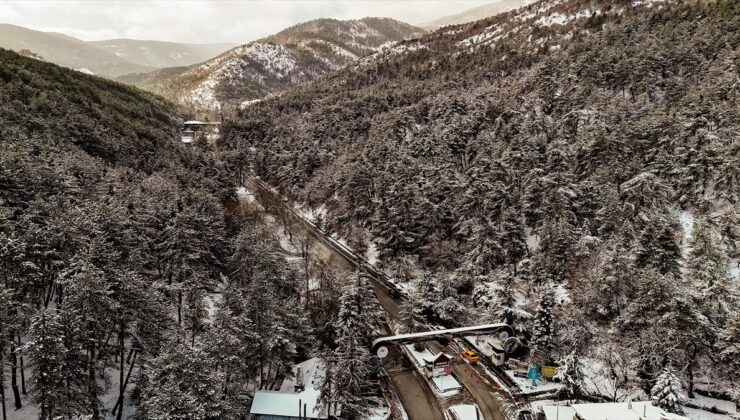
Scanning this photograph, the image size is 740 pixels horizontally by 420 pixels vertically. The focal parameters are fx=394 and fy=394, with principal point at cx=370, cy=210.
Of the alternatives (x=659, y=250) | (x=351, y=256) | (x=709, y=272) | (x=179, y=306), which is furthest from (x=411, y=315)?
(x=709, y=272)

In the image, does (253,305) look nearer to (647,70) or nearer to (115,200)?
(115,200)

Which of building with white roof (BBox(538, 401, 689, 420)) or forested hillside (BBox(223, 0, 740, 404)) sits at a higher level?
forested hillside (BBox(223, 0, 740, 404))

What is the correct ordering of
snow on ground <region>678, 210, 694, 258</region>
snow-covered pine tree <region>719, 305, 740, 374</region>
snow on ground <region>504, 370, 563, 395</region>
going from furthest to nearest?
snow on ground <region>678, 210, 694, 258</region> → snow on ground <region>504, 370, 563, 395</region> → snow-covered pine tree <region>719, 305, 740, 374</region>

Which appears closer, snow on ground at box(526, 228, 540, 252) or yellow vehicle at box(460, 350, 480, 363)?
yellow vehicle at box(460, 350, 480, 363)

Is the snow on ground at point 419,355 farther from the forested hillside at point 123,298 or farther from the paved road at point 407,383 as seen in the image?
the forested hillside at point 123,298

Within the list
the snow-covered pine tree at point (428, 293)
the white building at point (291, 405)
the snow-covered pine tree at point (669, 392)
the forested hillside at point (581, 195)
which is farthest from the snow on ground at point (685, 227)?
the white building at point (291, 405)

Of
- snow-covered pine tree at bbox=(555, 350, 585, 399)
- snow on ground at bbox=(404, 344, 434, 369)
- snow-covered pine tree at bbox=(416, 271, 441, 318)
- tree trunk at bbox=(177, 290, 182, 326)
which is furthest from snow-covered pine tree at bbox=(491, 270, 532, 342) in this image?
tree trunk at bbox=(177, 290, 182, 326)

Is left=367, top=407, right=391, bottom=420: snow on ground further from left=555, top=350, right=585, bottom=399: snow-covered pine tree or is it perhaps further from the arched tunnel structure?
left=555, top=350, right=585, bottom=399: snow-covered pine tree
